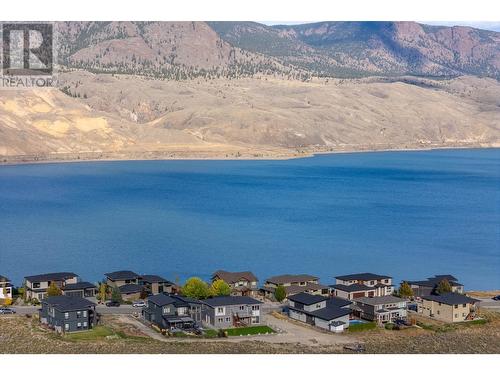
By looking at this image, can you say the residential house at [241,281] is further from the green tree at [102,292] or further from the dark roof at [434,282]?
the dark roof at [434,282]

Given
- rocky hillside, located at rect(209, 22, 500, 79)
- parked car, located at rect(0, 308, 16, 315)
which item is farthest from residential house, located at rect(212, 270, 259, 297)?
rocky hillside, located at rect(209, 22, 500, 79)

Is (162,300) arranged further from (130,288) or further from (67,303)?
(130,288)

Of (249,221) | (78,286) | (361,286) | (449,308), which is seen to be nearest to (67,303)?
(78,286)

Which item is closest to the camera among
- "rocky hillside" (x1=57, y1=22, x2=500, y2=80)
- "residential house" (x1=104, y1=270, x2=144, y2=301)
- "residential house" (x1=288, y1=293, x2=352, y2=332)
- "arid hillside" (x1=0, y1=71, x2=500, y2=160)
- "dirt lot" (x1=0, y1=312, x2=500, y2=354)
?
"dirt lot" (x1=0, y1=312, x2=500, y2=354)

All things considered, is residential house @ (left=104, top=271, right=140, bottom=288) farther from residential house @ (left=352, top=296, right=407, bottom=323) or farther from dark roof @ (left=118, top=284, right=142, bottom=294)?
residential house @ (left=352, top=296, right=407, bottom=323)

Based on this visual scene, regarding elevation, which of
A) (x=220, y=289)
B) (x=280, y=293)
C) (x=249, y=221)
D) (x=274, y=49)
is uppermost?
(x=274, y=49)

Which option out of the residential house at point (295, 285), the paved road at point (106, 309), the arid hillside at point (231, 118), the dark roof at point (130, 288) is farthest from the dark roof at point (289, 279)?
the arid hillside at point (231, 118)

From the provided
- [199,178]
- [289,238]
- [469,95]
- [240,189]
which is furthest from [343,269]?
[469,95]
